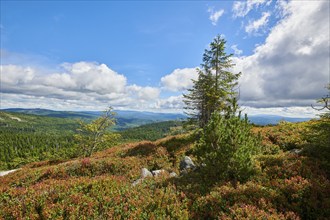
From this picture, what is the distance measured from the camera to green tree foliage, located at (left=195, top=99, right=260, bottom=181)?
→ 9.21 metres

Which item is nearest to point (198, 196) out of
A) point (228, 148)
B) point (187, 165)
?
point (228, 148)

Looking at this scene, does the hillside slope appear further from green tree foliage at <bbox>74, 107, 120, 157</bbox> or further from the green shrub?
green tree foliage at <bbox>74, 107, 120, 157</bbox>

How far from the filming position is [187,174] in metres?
11.7

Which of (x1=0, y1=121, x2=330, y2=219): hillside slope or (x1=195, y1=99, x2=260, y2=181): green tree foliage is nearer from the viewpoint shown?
(x1=0, y1=121, x2=330, y2=219): hillside slope

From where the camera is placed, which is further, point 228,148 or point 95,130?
point 95,130

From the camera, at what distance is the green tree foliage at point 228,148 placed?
921cm

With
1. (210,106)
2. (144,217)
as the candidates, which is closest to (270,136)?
(210,106)

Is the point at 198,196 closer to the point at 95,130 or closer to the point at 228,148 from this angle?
the point at 228,148

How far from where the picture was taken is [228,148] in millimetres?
9172

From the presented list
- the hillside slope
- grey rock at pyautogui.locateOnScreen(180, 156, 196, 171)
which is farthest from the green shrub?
grey rock at pyautogui.locateOnScreen(180, 156, 196, 171)

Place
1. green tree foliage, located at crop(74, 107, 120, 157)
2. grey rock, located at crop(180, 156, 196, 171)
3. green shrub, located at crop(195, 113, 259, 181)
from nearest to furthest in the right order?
green shrub, located at crop(195, 113, 259, 181) < grey rock, located at crop(180, 156, 196, 171) < green tree foliage, located at crop(74, 107, 120, 157)

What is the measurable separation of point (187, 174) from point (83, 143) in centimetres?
2260

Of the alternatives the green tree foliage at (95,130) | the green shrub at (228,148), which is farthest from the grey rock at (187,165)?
the green tree foliage at (95,130)

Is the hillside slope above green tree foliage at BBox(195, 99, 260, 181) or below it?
below
